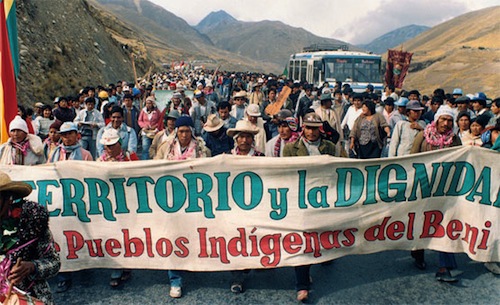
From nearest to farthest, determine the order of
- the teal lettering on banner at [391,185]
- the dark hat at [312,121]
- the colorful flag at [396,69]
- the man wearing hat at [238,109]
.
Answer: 1. the teal lettering on banner at [391,185]
2. the dark hat at [312,121]
3. the man wearing hat at [238,109]
4. the colorful flag at [396,69]

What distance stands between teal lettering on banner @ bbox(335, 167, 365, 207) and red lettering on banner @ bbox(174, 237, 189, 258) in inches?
61.3

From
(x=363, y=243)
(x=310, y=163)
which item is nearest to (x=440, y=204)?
(x=363, y=243)

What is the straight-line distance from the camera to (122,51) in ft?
129

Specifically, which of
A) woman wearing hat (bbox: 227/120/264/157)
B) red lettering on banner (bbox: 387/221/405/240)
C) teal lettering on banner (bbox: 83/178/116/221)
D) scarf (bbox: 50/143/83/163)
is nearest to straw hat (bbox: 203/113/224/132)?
woman wearing hat (bbox: 227/120/264/157)

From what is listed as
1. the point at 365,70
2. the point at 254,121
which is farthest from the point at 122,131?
the point at 365,70

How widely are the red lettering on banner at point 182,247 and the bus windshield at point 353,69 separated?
543 inches

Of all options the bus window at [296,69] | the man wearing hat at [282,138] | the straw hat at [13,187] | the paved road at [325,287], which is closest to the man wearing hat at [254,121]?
the man wearing hat at [282,138]

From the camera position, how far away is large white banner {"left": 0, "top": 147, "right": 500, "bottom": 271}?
14.1 feet

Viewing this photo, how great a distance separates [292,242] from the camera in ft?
14.2

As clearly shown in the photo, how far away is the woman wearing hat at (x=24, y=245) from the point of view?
7.29ft

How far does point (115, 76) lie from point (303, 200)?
28.6 meters

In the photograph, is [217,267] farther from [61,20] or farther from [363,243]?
[61,20]

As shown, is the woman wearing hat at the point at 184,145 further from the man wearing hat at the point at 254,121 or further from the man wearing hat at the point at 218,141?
the man wearing hat at the point at 254,121

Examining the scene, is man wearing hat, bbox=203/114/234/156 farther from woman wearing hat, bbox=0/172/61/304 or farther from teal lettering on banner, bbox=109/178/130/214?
woman wearing hat, bbox=0/172/61/304
